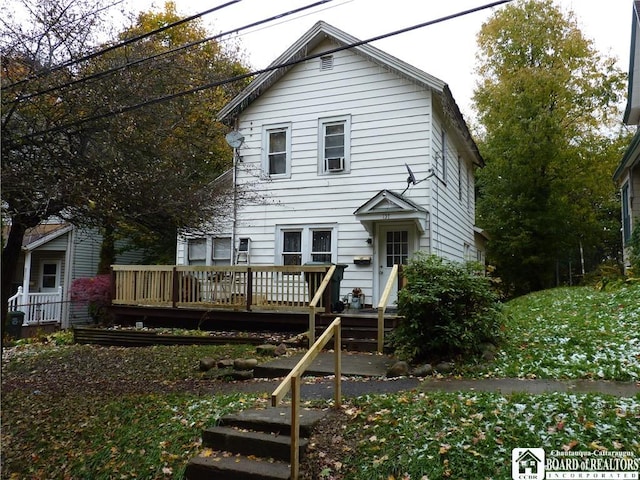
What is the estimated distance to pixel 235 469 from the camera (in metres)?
4.09

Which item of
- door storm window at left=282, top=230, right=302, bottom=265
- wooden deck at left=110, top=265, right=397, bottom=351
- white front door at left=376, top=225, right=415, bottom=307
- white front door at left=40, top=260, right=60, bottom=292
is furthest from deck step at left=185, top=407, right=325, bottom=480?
white front door at left=40, top=260, right=60, bottom=292

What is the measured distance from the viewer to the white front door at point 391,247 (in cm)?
1135

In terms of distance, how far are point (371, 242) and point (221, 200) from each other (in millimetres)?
4241

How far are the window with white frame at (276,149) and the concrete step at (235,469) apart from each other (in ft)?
29.8

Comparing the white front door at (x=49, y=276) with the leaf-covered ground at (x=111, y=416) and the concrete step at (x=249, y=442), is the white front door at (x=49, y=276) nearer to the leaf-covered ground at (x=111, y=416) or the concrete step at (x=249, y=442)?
the leaf-covered ground at (x=111, y=416)

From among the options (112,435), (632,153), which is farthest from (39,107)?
(632,153)

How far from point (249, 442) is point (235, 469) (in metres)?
0.34

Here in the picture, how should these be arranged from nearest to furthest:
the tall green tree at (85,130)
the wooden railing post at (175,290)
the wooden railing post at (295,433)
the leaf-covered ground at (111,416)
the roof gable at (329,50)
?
the wooden railing post at (295,433) → the leaf-covered ground at (111,416) → the tall green tree at (85,130) → the roof gable at (329,50) → the wooden railing post at (175,290)

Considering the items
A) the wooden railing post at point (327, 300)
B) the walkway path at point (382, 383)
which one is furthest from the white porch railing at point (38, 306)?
the walkway path at point (382, 383)

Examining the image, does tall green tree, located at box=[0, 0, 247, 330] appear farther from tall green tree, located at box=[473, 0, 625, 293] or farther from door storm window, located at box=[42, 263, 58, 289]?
tall green tree, located at box=[473, 0, 625, 293]


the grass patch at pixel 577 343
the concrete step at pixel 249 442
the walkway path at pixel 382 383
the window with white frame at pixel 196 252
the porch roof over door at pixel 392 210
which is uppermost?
the porch roof over door at pixel 392 210

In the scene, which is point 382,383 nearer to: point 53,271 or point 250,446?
point 250,446

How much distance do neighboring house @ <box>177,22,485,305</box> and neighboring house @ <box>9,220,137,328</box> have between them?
730 centimetres

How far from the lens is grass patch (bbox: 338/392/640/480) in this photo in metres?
3.79
